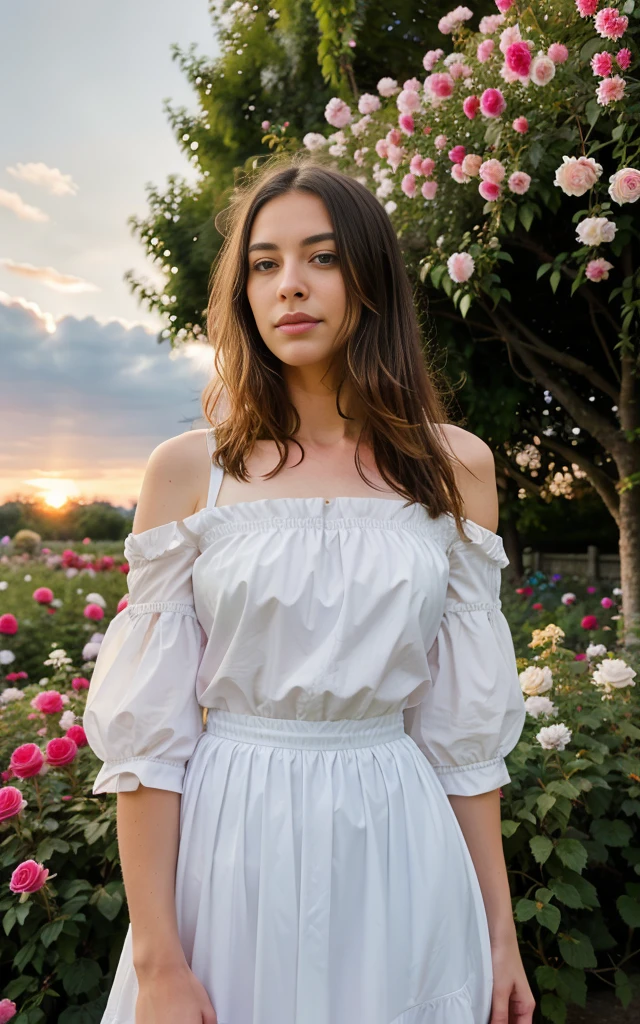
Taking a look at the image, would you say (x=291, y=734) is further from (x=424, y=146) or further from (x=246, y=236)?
(x=424, y=146)

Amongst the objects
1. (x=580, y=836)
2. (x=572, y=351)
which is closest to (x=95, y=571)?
(x=572, y=351)

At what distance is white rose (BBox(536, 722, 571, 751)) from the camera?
2.14 metres

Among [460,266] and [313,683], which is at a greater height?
[460,266]

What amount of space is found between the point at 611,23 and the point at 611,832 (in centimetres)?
287

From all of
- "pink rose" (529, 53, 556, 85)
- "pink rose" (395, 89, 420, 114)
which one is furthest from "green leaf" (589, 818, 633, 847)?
"pink rose" (395, 89, 420, 114)

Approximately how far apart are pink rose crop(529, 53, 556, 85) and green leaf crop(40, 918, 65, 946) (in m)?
3.51

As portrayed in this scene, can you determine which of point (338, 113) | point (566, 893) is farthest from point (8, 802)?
point (338, 113)

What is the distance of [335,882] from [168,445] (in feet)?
2.42

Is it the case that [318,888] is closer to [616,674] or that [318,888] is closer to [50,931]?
[50,931]

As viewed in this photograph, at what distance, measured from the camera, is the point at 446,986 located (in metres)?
1.21

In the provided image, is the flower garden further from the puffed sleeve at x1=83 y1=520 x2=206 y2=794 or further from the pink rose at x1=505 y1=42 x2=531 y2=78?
the pink rose at x1=505 y1=42 x2=531 y2=78

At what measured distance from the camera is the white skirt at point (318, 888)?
114 centimetres

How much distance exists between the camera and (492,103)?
3.38m

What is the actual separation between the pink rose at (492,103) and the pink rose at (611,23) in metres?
0.49
